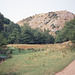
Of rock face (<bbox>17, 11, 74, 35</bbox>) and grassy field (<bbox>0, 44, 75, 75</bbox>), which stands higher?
rock face (<bbox>17, 11, 74, 35</bbox>)

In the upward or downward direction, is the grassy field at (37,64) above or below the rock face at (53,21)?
below

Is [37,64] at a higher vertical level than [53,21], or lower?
lower

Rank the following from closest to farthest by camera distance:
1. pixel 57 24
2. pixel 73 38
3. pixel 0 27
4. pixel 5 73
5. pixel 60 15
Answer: pixel 5 73
pixel 73 38
pixel 0 27
pixel 57 24
pixel 60 15

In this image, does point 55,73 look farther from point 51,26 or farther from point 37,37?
point 51,26

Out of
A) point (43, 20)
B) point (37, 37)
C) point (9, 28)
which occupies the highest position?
point (43, 20)

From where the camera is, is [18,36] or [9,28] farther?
[9,28]

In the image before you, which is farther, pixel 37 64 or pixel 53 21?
pixel 53 21

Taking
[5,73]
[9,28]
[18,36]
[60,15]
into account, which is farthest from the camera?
[60,15]

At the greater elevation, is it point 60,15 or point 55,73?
point 60,15

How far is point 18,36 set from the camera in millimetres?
52469

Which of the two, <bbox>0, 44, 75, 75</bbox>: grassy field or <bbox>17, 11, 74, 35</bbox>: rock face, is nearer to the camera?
<bbox>0, 44, 75, 75</bbox>: grassy field

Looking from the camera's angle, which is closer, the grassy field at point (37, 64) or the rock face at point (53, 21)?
the grassy field at point (37, 64)

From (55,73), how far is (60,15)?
11312 cm

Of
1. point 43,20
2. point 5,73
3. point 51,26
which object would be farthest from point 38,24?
point 5,73
